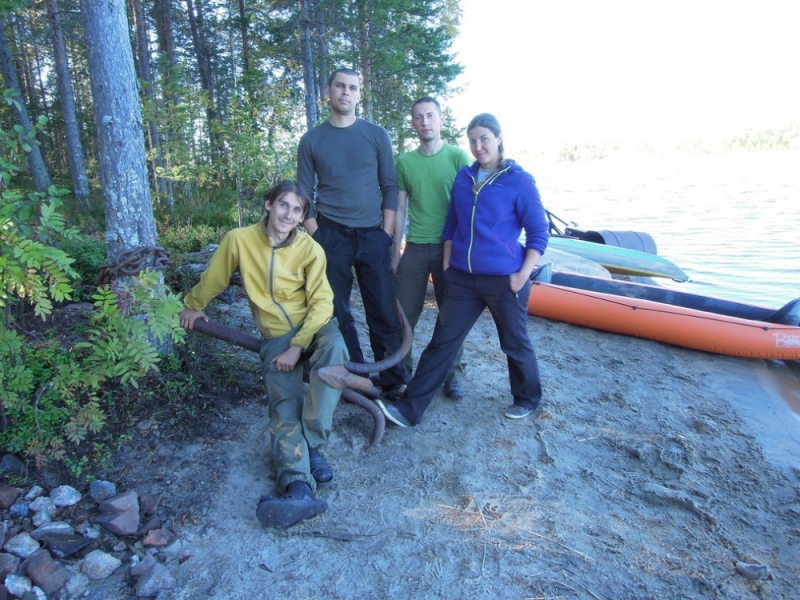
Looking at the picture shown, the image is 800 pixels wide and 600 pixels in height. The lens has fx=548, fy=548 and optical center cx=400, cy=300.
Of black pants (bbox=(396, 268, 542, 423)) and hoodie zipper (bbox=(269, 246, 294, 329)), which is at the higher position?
hoodie zipper (bbox=(269, 246, 294, 329))

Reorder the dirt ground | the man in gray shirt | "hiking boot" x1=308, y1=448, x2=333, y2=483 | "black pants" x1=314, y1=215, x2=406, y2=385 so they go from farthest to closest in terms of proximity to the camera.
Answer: "black pants" x1=314, y1=215, x2=406, y2=385, the man in gray shirt, "hiking boot" x1=308, y1=448, x2=333, y2=483, the dirt ground

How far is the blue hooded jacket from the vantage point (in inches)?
137

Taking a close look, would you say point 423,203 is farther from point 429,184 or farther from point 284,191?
point 284,191

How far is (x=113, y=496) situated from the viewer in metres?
2.74

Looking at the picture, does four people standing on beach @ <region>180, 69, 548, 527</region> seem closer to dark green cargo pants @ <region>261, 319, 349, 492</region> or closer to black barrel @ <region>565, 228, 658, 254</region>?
dark green cargo pants @ <region>261, 319, 349, 492</region>

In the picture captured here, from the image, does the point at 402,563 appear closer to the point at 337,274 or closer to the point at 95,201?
the point at 337,274

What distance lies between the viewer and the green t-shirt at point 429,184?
384 cm

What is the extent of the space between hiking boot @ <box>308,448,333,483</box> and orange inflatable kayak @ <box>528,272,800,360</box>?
430cm

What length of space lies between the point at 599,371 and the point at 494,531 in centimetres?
290

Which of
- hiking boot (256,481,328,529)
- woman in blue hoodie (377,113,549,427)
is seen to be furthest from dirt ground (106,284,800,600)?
woman in blue hoodie (377,113,549,427)

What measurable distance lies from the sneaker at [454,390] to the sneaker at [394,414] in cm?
61

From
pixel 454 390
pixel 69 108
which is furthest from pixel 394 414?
pixel 69 108

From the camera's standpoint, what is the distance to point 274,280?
125 inches

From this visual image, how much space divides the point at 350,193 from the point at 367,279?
615 mm
